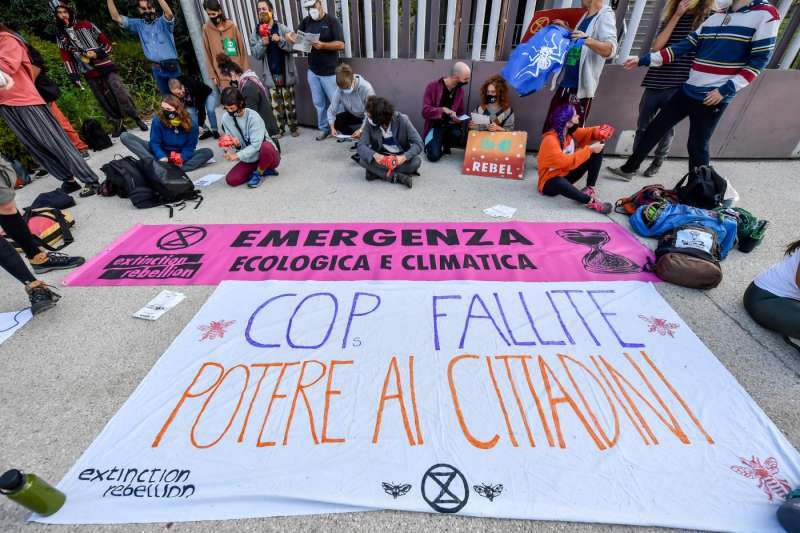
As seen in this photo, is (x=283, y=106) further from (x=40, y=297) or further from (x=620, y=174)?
(x=620, y=174)

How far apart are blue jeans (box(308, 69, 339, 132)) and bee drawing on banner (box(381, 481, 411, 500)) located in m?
4.95

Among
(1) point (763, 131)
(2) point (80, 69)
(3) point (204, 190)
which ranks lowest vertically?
(3) point (204, 190)

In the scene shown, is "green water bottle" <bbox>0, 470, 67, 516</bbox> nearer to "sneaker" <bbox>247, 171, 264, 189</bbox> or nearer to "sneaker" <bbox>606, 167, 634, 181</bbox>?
"sneaker" <bbox>247, 171, 264, 189</bbox>

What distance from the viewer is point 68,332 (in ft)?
7.39

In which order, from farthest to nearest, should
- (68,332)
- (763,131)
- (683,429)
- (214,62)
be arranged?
(214,62) < (763,131) < (68,332) < (683,429)

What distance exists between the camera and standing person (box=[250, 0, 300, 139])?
193 inches

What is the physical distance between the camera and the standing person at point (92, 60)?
5.21m

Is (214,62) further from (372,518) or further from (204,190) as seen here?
Answer: (372,518)

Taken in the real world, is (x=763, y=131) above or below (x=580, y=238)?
above

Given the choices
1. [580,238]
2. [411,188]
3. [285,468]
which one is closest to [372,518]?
[285,468]

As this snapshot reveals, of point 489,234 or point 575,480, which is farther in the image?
point 489,234

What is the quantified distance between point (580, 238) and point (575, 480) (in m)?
2.09

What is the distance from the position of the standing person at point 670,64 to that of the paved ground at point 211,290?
76 cm

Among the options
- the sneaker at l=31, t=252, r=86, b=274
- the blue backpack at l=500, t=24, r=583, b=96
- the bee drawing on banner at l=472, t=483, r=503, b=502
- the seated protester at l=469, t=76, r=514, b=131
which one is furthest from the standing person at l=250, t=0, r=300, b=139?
the bee drawing on banner at l=472, t=483, r=503, b=502
